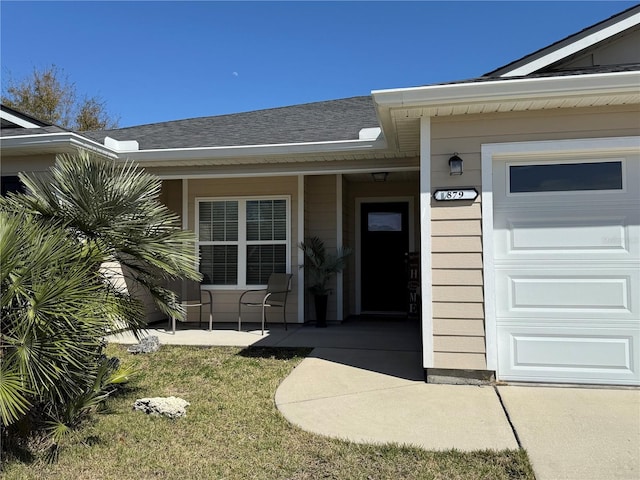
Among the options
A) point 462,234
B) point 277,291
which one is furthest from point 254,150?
point 462,234

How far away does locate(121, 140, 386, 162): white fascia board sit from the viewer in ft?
20.5

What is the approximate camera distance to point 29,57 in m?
20.5

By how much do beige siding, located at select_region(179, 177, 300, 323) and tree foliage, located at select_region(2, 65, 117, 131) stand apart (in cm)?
1639

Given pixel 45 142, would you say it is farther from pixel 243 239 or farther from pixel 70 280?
pixel 70 280

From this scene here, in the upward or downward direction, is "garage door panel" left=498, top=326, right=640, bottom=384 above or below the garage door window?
below

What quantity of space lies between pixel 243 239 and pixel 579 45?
5603mm

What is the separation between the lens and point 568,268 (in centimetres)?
419

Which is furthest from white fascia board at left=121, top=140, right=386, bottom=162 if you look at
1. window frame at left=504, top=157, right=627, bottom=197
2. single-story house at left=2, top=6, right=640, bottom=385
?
window frame at left=504, top=157, right=627, bottom=197

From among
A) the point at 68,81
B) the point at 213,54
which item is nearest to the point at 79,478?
the point at 213,54

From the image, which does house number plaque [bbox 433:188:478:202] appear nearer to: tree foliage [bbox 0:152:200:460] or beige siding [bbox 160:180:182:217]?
tree foliage [bbox 0:152:200:460]

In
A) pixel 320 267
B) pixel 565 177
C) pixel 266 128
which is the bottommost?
pixel 320 267

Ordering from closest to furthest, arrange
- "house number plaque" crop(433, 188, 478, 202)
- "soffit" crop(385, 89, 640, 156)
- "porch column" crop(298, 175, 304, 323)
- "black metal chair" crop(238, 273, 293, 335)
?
"soffit" crop(385, 89, 640, 156)
"house number plaque" crop(433, 188, 478, 202)
"black metal chair" crop(238, 273, 293, 335)
"porch column" crop(298, 175, 304, 323)

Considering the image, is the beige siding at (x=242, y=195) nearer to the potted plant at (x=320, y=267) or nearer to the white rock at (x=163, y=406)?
the potted plant at (x=320, y=267)

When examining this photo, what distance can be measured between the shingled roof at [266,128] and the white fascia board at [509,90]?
270cm
